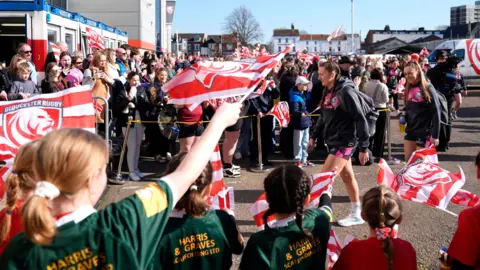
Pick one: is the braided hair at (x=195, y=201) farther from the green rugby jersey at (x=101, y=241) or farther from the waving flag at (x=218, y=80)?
the waving flag at (x=218, y=80)

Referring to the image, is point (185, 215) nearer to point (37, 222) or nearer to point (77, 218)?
point (77, 218)

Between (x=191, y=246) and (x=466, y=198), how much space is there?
2.17 m

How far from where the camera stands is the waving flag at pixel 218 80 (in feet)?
13.7

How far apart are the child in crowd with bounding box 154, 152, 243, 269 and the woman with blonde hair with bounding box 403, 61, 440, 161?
447 cm

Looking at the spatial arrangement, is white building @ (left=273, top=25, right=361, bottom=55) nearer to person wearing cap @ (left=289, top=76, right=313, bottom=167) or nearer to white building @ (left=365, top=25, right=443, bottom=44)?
white building @ (left=365, top=25, right=443, bottom=44)

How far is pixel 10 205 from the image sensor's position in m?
2.56

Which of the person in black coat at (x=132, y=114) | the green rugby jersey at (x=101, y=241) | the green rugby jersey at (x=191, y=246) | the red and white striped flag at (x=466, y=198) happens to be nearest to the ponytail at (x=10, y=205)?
the green rugby jersey at (x=101, y=241)

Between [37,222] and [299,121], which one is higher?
[299,121]

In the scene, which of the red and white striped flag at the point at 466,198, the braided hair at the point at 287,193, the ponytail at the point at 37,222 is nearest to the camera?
the ponytail at the point at 37,222

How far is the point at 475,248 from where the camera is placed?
113 inches

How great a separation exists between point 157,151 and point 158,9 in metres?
41.0

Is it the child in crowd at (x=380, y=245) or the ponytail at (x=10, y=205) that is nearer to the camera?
the ponytail at (x=10, y=205)

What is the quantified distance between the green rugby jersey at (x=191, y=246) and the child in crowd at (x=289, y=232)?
0.17 meters

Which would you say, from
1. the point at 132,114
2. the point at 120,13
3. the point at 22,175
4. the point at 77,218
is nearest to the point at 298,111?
the point at 132,114
